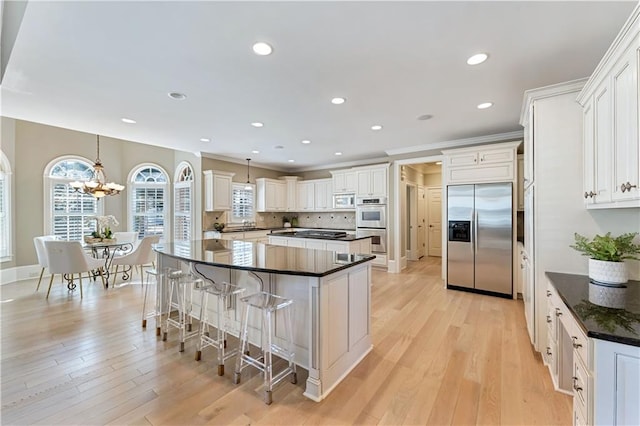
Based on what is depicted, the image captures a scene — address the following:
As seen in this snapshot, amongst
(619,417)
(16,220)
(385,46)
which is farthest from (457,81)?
(16,220)

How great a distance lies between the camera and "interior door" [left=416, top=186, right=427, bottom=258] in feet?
25.2

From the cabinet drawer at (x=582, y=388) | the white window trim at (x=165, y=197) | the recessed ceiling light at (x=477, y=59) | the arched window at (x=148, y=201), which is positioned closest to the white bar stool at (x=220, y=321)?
the cabinet drawer at (x=582, y=388)

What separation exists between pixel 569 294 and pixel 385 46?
2188 mm

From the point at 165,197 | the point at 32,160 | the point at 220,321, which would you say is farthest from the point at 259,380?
the point at 32,160

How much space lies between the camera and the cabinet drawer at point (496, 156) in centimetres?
403

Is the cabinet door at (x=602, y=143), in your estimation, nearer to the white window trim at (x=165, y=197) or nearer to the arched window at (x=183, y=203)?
the arched window at (x=183, y=203)

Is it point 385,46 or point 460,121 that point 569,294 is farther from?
point 460,121

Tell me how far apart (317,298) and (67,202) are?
22.6ft

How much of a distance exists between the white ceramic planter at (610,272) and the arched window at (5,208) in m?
8.44

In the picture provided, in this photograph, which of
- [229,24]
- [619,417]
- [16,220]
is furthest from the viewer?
[16,220]

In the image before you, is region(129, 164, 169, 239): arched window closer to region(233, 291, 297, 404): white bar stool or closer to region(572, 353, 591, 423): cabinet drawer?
region(233, 291, 297, 404): white bar stool

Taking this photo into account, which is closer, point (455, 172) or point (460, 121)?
point (460, 121)

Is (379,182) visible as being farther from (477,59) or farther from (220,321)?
(220,321)

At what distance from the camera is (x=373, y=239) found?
595 centimetres
